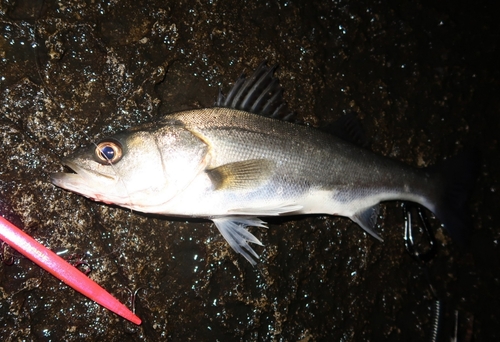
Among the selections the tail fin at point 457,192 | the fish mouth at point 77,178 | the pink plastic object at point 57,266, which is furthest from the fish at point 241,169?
the pink plastic object at point 57,266

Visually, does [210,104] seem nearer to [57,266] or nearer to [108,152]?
[108,152]

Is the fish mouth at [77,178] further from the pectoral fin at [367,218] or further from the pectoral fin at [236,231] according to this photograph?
the pectoral fin at [367,218]

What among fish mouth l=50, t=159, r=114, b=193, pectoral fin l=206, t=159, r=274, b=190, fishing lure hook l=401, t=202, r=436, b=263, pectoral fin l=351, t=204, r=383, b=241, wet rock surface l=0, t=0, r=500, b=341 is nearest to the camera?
fish mouth l=50, t=159, r=114, b=193

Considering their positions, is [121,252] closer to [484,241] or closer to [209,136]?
[209,136]

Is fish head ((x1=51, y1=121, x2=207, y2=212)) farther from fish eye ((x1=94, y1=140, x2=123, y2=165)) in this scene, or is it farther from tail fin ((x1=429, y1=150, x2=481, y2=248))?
tail fin ((x1=429, y1=150, x2=481, y2=248))

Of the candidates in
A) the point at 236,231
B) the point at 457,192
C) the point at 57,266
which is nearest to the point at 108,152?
the point at 57,266

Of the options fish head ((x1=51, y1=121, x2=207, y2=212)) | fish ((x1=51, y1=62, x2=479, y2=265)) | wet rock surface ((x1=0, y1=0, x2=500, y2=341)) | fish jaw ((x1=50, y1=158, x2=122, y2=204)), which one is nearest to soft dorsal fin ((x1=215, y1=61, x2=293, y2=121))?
fish ((x1=51, y1=62, x2=479, y2=265))
